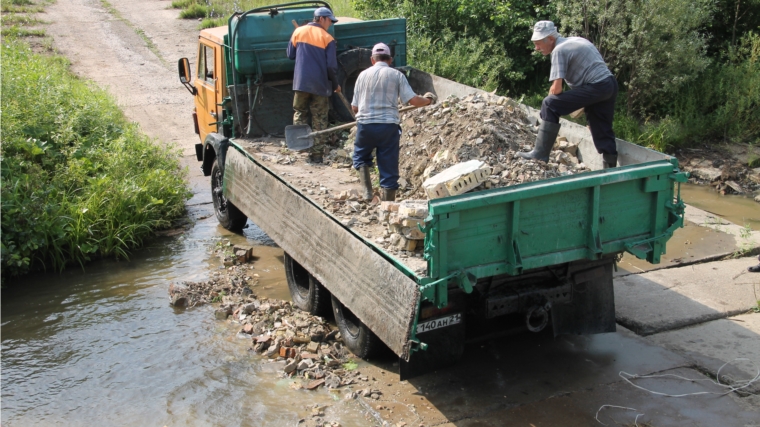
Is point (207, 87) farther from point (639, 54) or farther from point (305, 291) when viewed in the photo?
point (639, 54)

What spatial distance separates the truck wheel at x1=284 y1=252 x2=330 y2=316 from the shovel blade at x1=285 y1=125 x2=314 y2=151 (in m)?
1.19

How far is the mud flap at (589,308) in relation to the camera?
4977 millimetres

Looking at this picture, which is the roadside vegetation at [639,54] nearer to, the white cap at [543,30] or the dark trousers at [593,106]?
the dark trousers at [593,106]

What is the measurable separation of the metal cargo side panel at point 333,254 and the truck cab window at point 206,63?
5.23 ft

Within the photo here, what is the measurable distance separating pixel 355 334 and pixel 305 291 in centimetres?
96

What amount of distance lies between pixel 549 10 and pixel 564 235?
Result: 7.63m

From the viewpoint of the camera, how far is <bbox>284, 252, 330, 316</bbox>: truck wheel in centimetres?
579

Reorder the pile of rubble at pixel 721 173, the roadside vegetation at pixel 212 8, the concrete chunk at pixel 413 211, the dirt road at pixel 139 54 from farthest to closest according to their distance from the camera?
the roadside vegetation at pixel 212 8
the dirt road at pixel 139 54
the pile of rubble at pixel 721 173
the concrete chunk at pixel 413 211

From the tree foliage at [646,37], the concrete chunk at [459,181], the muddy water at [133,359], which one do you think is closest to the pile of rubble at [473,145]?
the concrete chunk at [459,181]

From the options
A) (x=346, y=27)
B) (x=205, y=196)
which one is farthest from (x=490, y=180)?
(x=205, y=196)

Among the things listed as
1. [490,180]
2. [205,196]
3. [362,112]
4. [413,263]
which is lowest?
[205,196]

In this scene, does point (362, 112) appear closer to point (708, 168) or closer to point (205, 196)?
point (205, 196)

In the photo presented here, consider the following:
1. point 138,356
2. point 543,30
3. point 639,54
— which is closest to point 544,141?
point 543,30

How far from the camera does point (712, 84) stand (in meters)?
10.7
